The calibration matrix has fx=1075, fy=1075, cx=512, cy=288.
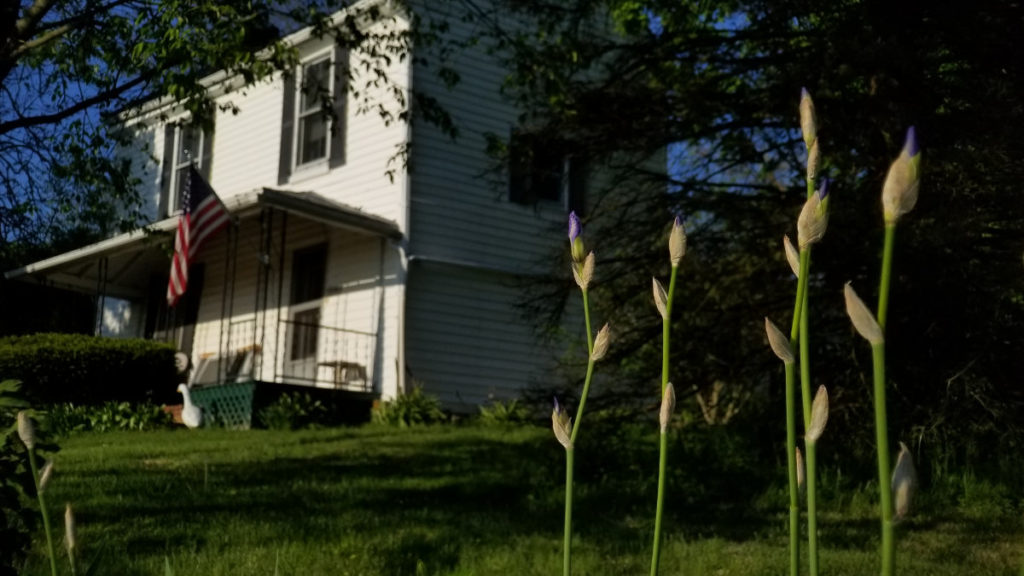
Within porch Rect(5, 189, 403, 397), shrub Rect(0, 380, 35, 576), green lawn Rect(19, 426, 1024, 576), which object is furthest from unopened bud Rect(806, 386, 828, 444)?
porch Rect(5, 189, 403, 397)

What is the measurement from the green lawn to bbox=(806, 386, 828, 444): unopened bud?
3.63 m

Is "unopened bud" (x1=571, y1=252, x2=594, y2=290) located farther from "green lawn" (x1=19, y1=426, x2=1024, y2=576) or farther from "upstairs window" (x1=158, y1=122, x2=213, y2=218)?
"upstairs window" (x1=158, y1=122, x2=213, y2=218)

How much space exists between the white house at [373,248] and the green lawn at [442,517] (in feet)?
14.7

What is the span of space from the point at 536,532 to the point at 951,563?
8.37 ft

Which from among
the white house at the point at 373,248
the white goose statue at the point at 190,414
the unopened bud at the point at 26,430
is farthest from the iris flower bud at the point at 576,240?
the white goose statue at the point at 190,414

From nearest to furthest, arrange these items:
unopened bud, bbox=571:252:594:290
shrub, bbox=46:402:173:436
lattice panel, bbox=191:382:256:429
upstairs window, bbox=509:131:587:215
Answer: unopened bud, bbox=571:252:594:290 < upstairs window, bbox=509:131:587:215 < shrub, bbox=46:402:173:436 < lattice panel, bbox=191:382:256:429

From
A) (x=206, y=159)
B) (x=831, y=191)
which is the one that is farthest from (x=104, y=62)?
(x=206, y=159)

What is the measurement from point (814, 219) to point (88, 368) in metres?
16.8

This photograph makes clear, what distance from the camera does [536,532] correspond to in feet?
23.4

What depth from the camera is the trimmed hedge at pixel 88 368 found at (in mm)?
16016

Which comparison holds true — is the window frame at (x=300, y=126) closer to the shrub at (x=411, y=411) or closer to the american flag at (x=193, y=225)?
the american flag at (x=193, y=225)

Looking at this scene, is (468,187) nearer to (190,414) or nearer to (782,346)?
(190,414)

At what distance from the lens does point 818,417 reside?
88 cm

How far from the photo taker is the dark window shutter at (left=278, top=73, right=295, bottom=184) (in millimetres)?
17719
